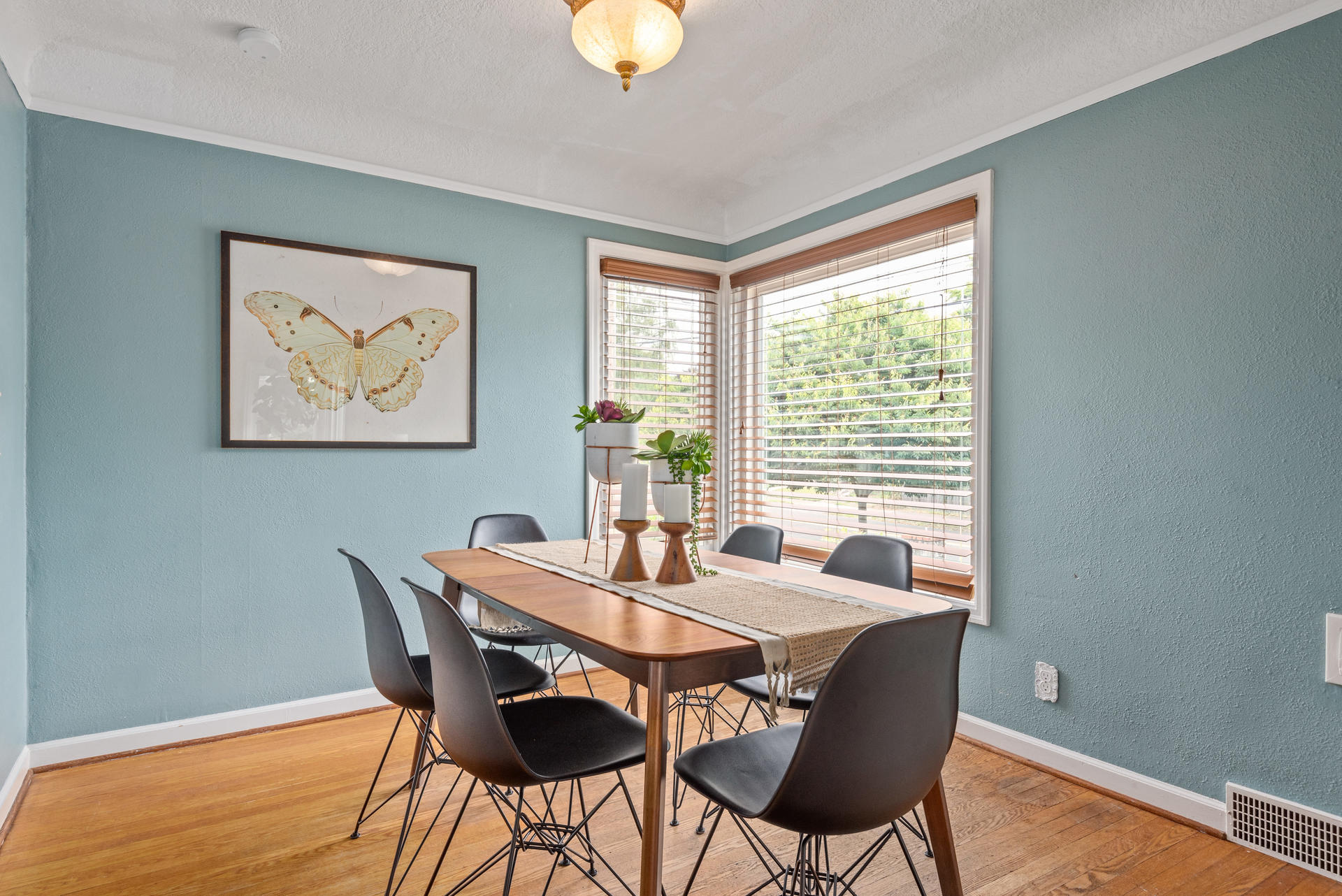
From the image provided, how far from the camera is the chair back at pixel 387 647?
1867 millimetres

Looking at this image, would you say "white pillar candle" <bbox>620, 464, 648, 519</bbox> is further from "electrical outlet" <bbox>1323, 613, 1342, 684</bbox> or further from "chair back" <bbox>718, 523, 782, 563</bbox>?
"electrical outlet" <bbox>1323, 613, 1342, 684</bbox>

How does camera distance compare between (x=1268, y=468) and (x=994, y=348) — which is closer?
(x=1268, y=468)

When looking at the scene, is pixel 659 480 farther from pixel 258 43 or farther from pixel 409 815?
pixel 258 43

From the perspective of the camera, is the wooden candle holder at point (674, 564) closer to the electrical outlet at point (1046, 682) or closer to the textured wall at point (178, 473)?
the electrical outlet at point (1046, 682)

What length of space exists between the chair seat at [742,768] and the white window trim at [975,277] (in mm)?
1216

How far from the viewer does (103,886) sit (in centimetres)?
194

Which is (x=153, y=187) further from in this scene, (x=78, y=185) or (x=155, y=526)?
(x=155, y=526)

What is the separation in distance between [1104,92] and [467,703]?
270 cm

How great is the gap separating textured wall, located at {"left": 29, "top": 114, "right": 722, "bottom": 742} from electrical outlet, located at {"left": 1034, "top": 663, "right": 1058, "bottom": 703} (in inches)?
96.4

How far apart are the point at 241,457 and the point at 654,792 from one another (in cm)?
239

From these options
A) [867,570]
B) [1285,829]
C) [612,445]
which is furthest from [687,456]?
[1285,829]

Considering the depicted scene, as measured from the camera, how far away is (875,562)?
2506 millimetres

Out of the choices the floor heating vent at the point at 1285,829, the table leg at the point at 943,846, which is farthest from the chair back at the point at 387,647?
the floor heating vent at the point at 1285,829

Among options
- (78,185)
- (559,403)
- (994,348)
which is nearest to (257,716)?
(559,403)
